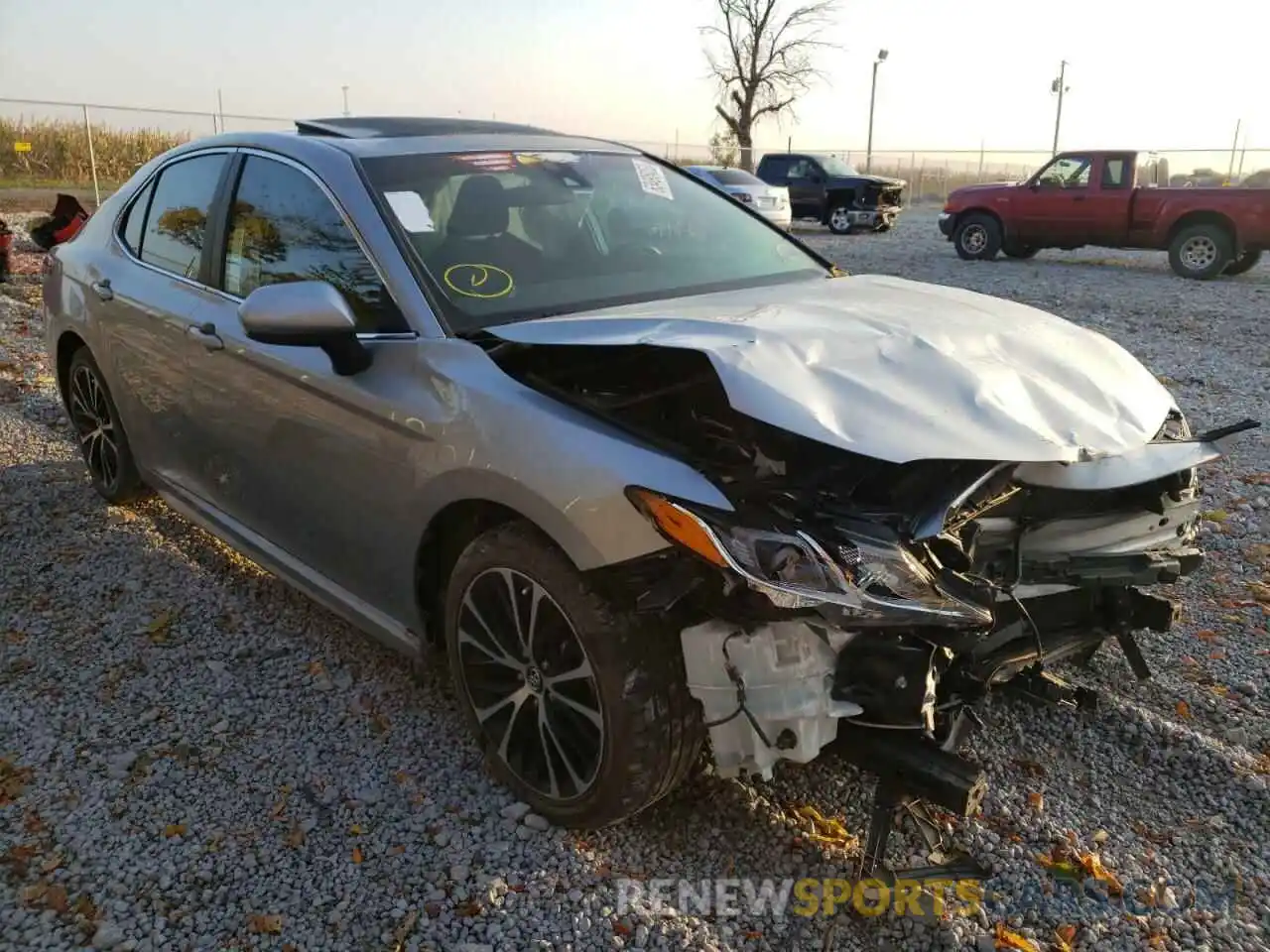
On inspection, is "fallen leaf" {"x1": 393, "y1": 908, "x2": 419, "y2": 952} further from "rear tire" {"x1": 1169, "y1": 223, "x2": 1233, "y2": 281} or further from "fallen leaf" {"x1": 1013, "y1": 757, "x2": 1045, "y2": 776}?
"rear tire" {"x1": 1169, "y1": 223, "x2": 1233, "y2": 281}

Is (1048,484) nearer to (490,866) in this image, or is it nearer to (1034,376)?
(1034,376)

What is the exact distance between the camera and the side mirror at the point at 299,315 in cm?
260

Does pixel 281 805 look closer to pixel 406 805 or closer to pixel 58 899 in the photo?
pixel 406 805

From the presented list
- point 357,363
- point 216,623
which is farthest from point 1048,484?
point 216,623

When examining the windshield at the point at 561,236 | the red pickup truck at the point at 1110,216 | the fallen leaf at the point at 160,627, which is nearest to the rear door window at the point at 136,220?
the fallen leaf at the point at 160,627

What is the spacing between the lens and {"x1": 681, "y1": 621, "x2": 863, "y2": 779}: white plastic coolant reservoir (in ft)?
7.11

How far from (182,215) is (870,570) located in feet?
10.5

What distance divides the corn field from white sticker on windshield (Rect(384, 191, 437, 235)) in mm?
23836

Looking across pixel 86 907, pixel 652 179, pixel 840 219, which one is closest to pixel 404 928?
pixel 86 907

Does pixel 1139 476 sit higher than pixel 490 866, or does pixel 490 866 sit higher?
pixel 1139 476

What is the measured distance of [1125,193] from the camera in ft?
49.7

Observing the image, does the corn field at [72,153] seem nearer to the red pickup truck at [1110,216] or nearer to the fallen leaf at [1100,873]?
the red pickup truck at [1110,216]

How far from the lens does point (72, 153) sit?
942 inches

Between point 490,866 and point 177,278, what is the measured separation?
2.59m
